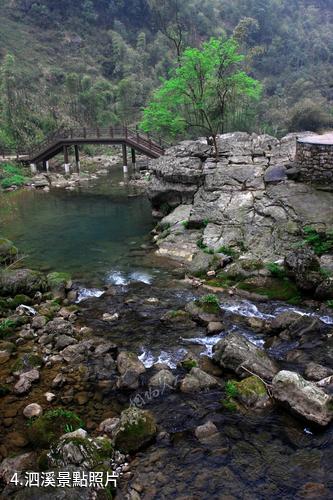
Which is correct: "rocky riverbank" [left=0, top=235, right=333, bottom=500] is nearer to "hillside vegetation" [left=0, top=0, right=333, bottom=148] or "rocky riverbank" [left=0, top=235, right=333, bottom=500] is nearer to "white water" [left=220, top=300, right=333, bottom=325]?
"white water" [left=220, top=300, right=333, bottom=325]

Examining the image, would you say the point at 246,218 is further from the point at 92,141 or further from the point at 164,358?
the point at 92,141

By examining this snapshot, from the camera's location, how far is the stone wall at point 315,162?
59.0ft

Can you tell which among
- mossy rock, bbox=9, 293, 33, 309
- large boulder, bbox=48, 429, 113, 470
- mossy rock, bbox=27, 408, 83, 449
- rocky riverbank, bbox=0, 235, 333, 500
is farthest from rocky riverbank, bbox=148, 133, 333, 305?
large boulder, bbox=48, 429, 113, 470

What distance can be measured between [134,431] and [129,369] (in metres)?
2.33

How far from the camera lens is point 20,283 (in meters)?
14.9

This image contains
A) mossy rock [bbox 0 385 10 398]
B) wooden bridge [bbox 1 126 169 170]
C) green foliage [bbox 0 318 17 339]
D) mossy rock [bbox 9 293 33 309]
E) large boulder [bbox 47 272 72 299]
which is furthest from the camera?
wooden bridge [bbox 1 126 169 170]

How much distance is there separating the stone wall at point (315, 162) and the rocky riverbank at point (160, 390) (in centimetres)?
826

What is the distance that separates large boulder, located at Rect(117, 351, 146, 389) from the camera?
9523 millimetres

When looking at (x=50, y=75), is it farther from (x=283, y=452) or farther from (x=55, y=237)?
Result: (x=283, y=452)

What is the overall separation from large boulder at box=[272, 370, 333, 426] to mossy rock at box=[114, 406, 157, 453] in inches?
109

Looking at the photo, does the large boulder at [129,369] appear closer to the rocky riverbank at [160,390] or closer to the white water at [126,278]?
the rocky riverbank at [160,390]

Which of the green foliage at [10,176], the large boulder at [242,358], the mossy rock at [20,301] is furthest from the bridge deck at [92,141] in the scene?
the large boulder at [242,358]

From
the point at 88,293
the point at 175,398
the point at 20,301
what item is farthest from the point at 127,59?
the point at 175,398

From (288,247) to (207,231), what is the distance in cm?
426
